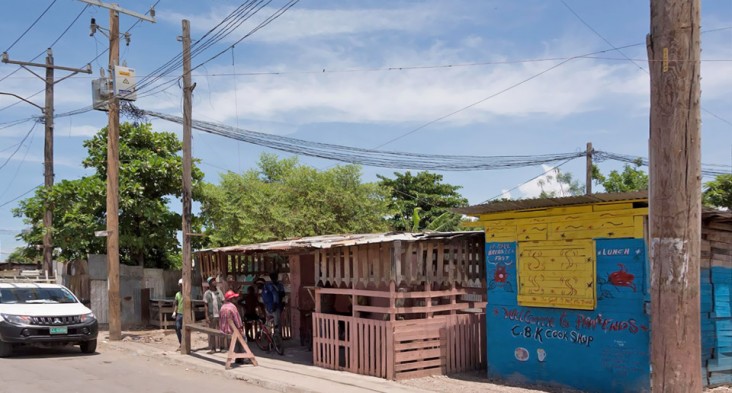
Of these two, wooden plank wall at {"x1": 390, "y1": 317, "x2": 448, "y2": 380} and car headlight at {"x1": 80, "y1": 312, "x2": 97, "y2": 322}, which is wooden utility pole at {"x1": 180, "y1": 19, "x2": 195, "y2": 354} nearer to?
car headlight at {"x1": 80, "y1": 312, "x2": 97, "y2": 322}

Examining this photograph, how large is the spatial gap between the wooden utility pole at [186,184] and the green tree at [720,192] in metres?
21.1

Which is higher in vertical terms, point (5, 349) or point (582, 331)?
point (582, 331)

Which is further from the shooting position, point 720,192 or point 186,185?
point 720,192

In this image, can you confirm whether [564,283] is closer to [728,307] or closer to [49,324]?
[728,307]

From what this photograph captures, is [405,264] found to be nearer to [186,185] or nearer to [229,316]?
[229,316]

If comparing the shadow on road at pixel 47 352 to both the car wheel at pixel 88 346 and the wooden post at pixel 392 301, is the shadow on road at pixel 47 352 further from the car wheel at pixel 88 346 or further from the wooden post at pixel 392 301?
the wooden post at pixel 392 301

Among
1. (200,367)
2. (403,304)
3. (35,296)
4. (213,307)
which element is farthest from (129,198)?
(403,304)

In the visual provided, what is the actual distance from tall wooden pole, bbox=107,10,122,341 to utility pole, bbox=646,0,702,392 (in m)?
14.9

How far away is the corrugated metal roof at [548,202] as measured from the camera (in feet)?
29.7

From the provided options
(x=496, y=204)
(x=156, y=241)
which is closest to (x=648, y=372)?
(x=496, y=204)

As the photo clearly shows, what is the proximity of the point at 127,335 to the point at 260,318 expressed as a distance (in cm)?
511

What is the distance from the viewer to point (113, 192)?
56.9ft

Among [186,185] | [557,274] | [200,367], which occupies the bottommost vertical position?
[200,367]

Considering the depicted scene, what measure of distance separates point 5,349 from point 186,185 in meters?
5.02
